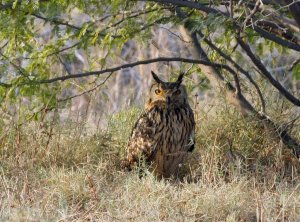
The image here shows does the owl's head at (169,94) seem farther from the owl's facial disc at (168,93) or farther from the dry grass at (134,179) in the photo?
the dry grass at (134,179)

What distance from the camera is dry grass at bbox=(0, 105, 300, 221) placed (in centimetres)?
522

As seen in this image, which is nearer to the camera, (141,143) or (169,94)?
(141,143)

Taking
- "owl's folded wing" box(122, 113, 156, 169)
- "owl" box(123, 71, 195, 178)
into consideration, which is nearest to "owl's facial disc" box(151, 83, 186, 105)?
"owl" box(123, 71, 195, 178)

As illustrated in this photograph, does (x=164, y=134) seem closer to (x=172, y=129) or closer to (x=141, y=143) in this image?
(x=172, y=129)

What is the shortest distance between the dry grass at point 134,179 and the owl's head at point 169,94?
438 millimetres

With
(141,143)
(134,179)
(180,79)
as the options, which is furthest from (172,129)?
(134,179)

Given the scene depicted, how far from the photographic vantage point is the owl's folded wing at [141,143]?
688 centimetres

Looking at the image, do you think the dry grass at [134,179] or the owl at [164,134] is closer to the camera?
the dry grass at [134,179]

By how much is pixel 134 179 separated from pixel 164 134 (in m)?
0.87

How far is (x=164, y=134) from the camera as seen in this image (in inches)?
274

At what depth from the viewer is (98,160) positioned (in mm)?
7039

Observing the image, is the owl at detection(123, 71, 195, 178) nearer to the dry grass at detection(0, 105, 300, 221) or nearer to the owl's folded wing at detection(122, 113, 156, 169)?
the owl's folded wing at detection(122, 113, 156, 169)

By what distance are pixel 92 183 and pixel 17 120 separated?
6.16 ft

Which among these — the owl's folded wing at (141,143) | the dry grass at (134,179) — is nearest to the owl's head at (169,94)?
the owl's folded wing at (141,143)
